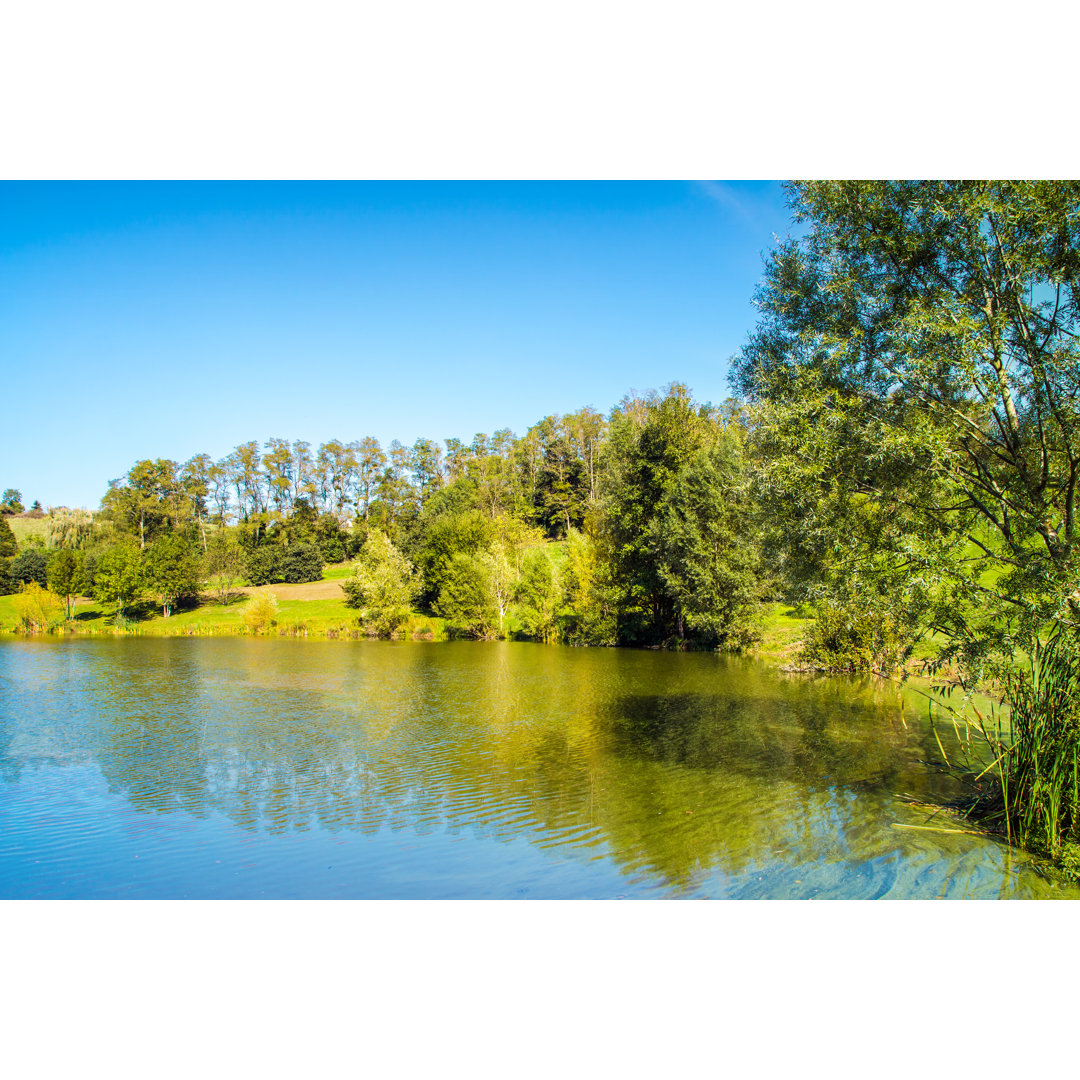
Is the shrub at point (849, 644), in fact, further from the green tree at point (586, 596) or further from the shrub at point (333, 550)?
the shrub at point (333, 550)

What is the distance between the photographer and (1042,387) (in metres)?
9.31

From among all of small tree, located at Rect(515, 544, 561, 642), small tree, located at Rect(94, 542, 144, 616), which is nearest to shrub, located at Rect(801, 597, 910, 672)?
small tree, located at Rect(515, 544, 561, 642)

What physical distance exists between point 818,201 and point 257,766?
14.5m

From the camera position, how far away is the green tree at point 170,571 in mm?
50219

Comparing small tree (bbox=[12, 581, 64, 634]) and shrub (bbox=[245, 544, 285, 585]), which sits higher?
shrub (bbox=[245, 544, 285, 585])

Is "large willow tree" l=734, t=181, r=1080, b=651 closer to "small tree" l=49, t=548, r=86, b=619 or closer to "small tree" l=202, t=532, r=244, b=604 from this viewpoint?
"small tree" l=202, t=532, r=244, b=604

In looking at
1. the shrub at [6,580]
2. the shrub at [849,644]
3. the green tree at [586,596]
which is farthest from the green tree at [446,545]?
the shrub at [6,580]

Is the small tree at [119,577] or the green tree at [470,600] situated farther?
the small tree at [119,577]

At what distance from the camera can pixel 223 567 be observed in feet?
182

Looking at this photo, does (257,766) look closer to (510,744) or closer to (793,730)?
(510,744)

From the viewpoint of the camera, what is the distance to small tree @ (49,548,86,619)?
4838 cm

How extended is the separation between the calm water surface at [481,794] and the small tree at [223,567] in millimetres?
33325

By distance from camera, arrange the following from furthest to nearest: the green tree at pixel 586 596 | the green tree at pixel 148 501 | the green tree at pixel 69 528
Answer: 1. the green tree at pixel 148 501
2. the green tree at pixel 69 528
3. the green tree at pixel 586 596

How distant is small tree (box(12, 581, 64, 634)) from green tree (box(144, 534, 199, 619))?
238 inches
